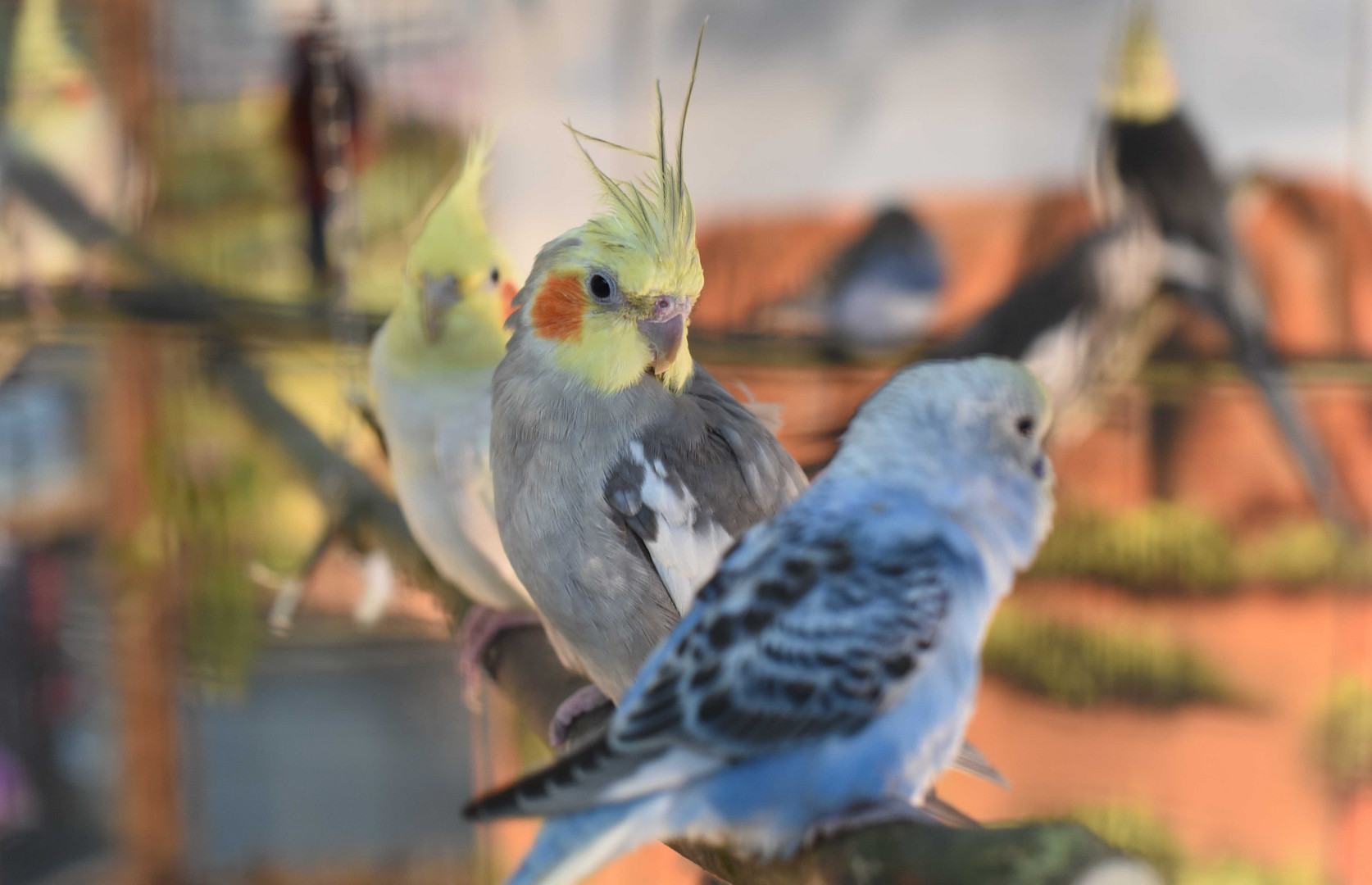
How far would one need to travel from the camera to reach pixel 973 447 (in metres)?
0.32

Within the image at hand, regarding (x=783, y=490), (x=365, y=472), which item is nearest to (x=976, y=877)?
(x=783, y=490)

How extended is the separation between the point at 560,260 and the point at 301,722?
1502 mm

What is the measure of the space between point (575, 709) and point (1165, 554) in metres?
0.99

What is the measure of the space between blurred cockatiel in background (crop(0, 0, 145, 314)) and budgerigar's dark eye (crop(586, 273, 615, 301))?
1.35m

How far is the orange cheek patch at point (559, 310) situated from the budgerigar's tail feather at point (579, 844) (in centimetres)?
19

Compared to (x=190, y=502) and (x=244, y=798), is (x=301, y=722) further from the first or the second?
(x=190, y=502)

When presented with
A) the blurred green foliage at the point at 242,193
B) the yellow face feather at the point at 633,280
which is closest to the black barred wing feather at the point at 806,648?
the yellow face feather at the point at 633,280

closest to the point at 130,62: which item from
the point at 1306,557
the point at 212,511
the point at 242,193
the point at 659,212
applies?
the point at 242,193

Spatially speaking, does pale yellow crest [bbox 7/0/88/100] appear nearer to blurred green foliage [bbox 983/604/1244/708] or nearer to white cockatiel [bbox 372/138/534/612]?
white cockatiel [bbox 372/138/534/612]

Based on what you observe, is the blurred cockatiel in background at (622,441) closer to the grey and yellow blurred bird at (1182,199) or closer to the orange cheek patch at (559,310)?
the orange cheek patch at (559,310)

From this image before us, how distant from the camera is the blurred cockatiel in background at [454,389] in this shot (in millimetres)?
585

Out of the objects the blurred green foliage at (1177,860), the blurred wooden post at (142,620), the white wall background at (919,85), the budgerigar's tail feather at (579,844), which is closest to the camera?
the budgerigar's tail feather at (579,844)

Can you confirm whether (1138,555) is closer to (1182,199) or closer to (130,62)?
(1182,199)

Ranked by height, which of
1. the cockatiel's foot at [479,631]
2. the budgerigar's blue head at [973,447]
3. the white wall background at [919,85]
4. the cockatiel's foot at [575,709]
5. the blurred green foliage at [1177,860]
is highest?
the white wall background at [919,85]
